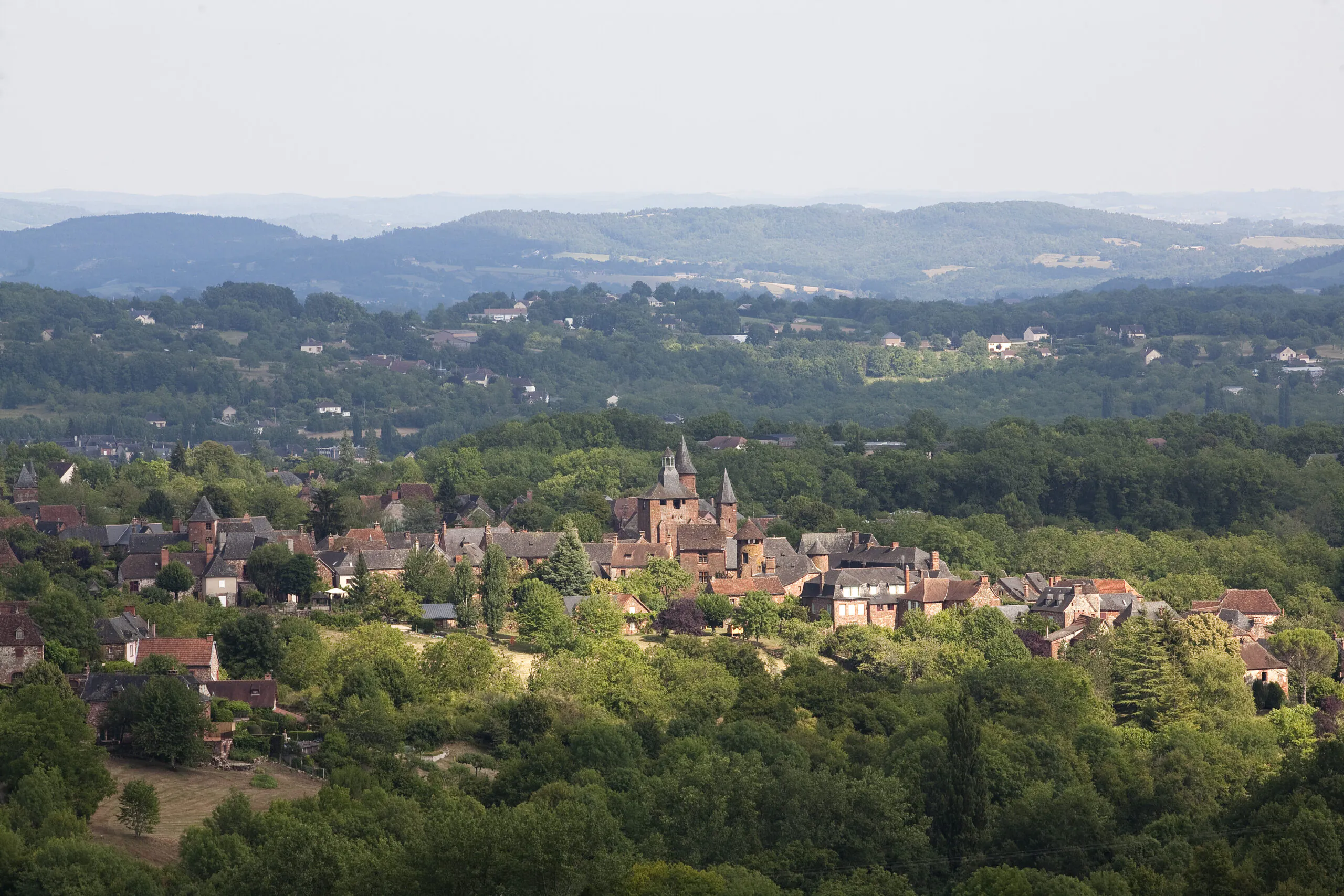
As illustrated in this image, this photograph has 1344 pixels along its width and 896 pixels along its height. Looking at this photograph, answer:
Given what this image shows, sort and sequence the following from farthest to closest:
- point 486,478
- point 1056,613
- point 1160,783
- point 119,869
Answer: point 486,478
point 1056,613
point 1160,783
point 119,869

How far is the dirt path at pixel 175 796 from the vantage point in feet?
Answer: 185

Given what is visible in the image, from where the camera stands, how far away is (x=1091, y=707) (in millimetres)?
74438

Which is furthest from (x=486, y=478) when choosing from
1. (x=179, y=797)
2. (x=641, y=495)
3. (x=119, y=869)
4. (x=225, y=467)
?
(x=119, y=869)

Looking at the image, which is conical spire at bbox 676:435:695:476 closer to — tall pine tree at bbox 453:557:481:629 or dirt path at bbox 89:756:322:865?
tall pine tree at bbox 453:557:481:629

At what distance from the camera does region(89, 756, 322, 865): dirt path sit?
185 feet

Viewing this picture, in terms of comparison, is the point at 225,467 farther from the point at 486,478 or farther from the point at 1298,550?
the point at 1298,550

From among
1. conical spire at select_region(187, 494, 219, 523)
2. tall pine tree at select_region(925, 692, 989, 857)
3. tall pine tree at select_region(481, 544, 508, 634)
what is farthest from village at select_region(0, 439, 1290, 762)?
tall pine tree at select_region(925, 692, 989, 857)

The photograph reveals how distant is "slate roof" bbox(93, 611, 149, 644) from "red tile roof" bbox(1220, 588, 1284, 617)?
43.8m

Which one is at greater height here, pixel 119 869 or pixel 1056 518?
pixel 119 869

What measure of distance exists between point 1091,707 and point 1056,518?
4941 cm

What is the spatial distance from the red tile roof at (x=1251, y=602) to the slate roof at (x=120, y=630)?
43.8 metres

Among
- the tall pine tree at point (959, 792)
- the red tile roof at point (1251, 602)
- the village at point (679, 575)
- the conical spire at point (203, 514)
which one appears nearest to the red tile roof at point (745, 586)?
the village at point (679, 575)

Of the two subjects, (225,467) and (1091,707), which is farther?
(225,467)

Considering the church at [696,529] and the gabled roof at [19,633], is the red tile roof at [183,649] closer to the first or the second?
the gabled roof at [19,633]
